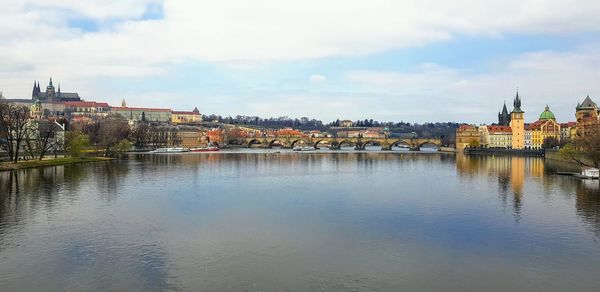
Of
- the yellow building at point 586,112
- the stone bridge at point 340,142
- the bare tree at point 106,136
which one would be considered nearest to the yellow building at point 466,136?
the stone bridge at point 340,142

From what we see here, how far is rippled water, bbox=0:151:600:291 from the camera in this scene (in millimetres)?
15766

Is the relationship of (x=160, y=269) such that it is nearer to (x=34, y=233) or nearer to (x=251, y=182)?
(x=34, y=233)

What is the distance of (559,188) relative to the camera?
134 ft

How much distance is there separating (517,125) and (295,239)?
125524 mm

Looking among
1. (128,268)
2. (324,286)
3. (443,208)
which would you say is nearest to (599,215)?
(443,208)

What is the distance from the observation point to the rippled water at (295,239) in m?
15.8

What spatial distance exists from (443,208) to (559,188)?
1629cm

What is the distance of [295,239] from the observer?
69.0 feet

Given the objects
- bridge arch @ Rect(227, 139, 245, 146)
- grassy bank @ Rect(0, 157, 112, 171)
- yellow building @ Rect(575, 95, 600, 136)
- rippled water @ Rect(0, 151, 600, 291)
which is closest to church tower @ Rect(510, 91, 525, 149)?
yellow building @ Rect(575, 95, 600, 136)

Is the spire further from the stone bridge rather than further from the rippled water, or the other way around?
the rippled water

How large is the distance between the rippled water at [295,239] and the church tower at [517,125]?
3974 inches

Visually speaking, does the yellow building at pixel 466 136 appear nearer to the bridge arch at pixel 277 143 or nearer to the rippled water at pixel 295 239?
the bridge arch at pixel 277 143

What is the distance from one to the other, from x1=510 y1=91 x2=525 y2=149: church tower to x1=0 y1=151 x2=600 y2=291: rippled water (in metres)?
101

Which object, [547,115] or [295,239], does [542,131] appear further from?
[295,239]
